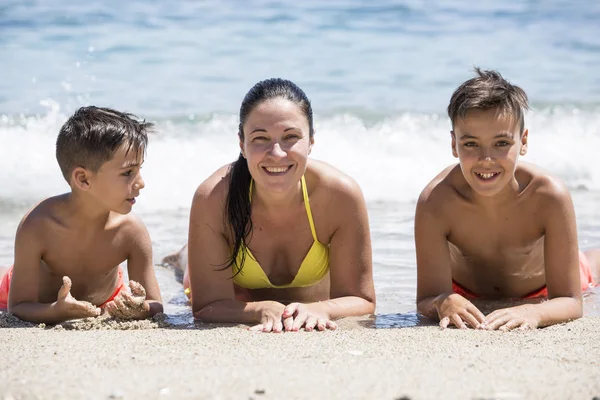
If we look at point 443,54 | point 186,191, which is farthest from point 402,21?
point 186,191

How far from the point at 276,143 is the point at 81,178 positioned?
3.64 ft

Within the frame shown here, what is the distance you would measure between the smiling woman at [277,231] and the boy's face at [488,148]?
601 millimetres

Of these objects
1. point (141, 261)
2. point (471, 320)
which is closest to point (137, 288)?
point (141, 261)

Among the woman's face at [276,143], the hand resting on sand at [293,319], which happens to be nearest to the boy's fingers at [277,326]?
the hand resting on sand at [293,319]

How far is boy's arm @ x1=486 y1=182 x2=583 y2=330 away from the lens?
14.3 feet

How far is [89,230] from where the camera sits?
15.4 feet

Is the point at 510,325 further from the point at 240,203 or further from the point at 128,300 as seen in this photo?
the point at 128,300

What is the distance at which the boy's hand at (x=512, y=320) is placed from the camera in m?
4.11

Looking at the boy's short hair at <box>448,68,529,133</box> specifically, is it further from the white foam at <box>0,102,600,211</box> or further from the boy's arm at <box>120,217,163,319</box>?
the white foam at <box>0,102,600,211</box>

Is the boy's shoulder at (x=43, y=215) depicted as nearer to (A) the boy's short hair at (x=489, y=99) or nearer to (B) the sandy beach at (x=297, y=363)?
(B) the sandy beach at (x=297, y=363)

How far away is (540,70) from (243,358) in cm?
1034

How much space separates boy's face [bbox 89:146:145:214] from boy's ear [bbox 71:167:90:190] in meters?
0.03

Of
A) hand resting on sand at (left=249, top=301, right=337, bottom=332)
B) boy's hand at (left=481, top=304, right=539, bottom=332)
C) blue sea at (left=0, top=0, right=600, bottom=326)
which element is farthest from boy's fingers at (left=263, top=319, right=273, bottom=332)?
blue sea at (left=0, top=0, right=600, bottom=326)

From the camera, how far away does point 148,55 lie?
1316cm
